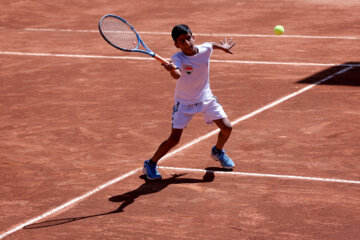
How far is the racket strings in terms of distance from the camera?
8047 millimetres

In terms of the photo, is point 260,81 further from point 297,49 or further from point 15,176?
point 15,176

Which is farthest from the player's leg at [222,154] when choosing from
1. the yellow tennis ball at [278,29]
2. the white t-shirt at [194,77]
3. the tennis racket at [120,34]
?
the yellow tennis ball at [278,29]

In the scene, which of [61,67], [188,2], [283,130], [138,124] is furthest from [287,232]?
[188,2]

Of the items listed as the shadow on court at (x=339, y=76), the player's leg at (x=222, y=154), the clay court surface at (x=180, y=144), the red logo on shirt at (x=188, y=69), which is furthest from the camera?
the shadow on court at (x=339, y=76)

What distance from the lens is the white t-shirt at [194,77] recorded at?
7.86 meters

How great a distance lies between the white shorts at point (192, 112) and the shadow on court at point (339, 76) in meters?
5.21

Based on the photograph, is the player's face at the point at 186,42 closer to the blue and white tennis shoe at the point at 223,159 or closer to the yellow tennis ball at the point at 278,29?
the blue and white tennis shoe at the point at 223,159

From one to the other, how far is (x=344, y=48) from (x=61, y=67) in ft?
21.8

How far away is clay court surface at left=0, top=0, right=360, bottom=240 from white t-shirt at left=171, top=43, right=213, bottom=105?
3.21 feet

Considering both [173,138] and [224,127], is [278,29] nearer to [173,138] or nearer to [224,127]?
[224,127]

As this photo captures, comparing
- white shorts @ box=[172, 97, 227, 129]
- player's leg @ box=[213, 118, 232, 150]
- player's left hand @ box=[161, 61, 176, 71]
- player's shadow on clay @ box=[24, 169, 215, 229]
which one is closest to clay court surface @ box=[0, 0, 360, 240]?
player's shadow on clay @ box=[24, 169, 215, 229]

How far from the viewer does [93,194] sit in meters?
7.76

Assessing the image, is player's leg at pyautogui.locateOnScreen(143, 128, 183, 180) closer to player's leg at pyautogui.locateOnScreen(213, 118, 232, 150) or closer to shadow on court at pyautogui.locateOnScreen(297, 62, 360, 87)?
player's leg at pyautogui.locateOnScreen(213, 118, 232, 150)

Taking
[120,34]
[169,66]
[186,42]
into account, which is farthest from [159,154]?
[120,34]
